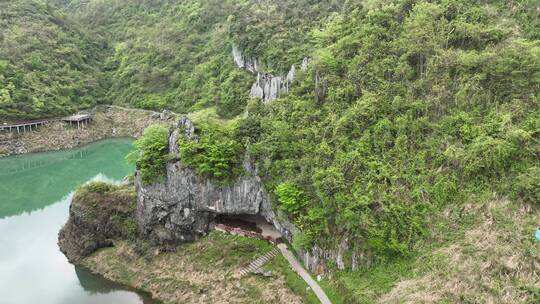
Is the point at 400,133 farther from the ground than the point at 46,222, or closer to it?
farther from the ground

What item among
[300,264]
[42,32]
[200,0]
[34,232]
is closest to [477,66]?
[300,264]

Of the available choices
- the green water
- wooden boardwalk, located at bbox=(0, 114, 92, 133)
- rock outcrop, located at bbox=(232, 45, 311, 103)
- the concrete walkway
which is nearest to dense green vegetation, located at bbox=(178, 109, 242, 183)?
rock outcrop, located at bbox=(232, 45, 311, 103)

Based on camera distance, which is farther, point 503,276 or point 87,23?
point 87,23

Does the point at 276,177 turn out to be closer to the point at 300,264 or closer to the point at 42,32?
the point at 300,264

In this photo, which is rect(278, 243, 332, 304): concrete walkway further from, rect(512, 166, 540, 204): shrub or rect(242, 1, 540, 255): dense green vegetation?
rect(512, 166, 540, 204): shrub

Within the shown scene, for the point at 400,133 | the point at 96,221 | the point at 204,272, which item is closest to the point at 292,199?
the point at 400,133

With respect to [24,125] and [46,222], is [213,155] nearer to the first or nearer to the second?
[46,222]
